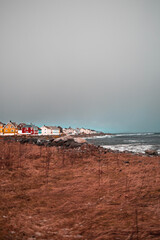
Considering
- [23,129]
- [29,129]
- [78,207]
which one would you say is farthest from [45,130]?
[78,207]

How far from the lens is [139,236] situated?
266cm

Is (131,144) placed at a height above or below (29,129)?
below

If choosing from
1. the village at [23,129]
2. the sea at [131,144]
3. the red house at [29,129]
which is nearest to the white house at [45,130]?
the village at [23,129]

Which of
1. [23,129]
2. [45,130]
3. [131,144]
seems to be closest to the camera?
[131,144]

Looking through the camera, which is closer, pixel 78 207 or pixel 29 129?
pixel 78 207

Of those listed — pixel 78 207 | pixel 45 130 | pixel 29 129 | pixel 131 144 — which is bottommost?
pixel 131 144

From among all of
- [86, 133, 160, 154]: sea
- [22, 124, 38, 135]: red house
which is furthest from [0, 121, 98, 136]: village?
[86, 133, 160, 154]: sea

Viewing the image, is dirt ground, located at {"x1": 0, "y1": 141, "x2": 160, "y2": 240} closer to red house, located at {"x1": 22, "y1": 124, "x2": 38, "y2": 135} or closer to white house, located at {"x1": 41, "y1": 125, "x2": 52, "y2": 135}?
red house, located at {"x1": 22, "y1": 124, "x2": 38, "y2": 135}

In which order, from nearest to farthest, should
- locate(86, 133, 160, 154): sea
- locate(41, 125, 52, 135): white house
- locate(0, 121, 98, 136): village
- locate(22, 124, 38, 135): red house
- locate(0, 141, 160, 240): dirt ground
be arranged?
locate(0, 141, 160, 240): dirt ground
locate(86, 133, 160, 154): sea
locate(0, 121, 98, 136): village
locate(22, 124, 38, 135): red house
locate(41, 125, 52, 135): white house

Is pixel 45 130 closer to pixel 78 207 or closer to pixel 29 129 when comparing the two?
pixel 29 129

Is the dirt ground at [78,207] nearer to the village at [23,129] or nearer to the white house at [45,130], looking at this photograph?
the village at [23,129]

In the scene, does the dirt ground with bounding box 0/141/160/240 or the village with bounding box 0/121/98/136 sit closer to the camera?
the dirt ground with bounding box 0/141/160/240

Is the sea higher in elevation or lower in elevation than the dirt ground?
lower

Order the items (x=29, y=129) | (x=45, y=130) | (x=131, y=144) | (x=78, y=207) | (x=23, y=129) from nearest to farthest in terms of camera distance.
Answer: (x=78, y=207)
(x=131, y=144)
(x=23, y=129)
(x=29, y=129)
(x=45, y=130)
